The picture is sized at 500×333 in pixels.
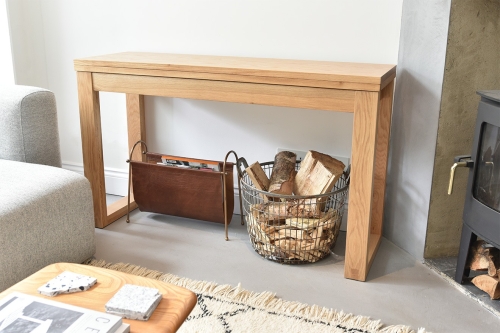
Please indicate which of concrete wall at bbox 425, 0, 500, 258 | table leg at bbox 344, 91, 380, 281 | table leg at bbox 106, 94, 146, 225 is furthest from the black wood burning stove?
table leg at bbox 106, 94, 146, 225

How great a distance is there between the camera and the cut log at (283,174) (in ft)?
6.10

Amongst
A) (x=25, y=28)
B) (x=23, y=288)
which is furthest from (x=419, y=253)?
(x=25, y=28)

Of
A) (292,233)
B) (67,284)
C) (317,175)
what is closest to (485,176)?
(317,175)

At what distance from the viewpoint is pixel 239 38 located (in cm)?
212

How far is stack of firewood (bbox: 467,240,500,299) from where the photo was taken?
5.20 ft

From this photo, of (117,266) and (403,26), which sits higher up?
(403,26)

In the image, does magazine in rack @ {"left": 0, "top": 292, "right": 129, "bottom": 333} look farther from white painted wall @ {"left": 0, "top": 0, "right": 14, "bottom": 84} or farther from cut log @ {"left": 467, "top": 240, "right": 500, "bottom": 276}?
white painted wall @ {"left": 0, "top": 0, "right": 14, "bottom": 84}

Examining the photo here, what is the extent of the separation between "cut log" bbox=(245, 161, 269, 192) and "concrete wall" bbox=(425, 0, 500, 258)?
58 cm

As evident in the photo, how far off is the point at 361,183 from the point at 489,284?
49 centimetres

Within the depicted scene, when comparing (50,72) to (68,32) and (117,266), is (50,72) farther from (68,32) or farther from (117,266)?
(117,266)

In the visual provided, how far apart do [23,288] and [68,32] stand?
1614mm

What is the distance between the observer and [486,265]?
5.36 feet

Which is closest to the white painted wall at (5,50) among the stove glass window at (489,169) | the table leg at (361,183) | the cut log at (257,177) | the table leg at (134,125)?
the table leg at (134,125)

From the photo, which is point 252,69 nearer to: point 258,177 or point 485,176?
point 258,177
